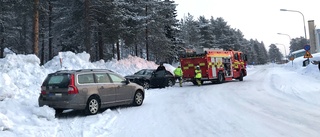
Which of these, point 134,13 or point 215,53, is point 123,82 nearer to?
point 215,53

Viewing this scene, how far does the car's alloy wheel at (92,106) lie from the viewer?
10.8 meters

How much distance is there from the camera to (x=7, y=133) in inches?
284

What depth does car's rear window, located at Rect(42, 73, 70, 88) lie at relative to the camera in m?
10.5

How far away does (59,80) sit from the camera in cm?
1067

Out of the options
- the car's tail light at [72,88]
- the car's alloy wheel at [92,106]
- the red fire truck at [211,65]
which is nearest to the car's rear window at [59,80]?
the car's tail light at [72,88]

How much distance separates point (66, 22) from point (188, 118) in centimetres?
2547

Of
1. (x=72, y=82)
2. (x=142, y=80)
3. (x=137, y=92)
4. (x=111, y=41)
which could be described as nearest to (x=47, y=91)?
(x=72, y=82)

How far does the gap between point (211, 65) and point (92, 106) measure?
50.1ft

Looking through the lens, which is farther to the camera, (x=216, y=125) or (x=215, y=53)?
(x=215, y=53)

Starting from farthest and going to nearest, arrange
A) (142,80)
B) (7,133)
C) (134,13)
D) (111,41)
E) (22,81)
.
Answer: (134,13) → (111,41) → (142,80) → (22,81) → (7,133)

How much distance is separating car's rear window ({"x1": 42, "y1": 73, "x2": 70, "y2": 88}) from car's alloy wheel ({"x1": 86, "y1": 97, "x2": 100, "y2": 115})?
3.24 ft

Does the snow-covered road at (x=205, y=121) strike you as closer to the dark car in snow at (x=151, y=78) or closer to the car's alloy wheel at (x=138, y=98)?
the car's alloy wheel at (x=138, y=98)

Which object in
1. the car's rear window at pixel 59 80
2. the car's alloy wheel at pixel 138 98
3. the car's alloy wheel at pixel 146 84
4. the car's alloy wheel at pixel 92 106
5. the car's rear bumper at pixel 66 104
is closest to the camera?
the car's rear bumper at pixel 66 104

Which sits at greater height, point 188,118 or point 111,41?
point 111,41
